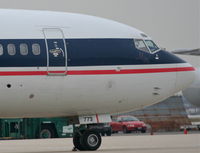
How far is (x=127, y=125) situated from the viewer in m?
59.1

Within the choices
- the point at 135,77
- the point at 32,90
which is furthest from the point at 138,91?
the point at 32,90

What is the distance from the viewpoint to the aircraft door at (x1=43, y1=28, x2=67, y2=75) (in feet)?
81.1

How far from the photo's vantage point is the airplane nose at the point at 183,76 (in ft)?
86.7

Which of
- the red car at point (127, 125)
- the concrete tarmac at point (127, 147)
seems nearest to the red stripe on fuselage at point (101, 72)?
the concrete tarmac at point (127, 147)

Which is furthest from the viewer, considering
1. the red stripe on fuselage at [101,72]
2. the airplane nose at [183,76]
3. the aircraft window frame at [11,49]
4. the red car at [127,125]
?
the red car at [127,125]

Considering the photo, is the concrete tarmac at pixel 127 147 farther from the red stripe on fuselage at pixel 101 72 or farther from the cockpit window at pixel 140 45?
the cockpit window at pixel 140 45

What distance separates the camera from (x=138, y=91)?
85.7 feet

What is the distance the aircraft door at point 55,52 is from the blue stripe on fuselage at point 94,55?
10 centimetres

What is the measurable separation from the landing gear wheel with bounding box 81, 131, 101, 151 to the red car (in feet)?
107

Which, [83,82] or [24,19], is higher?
[24,19]

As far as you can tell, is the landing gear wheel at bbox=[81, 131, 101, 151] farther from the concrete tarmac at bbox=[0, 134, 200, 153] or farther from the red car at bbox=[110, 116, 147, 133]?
the red car at bbox=[110, 116, 147, 133]

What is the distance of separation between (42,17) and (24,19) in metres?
0.70

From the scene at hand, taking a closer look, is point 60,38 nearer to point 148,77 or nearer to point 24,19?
point 24,19

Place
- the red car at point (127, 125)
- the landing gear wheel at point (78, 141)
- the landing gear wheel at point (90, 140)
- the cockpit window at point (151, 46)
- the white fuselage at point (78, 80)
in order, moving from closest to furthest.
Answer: the white fuselage at point (78, 80) < the landing gear wheel at point (90, 140) < the landing gear wheel at point (78, 141) < the cockpit window at point (151, 46) < the red car at point (127, 125)
